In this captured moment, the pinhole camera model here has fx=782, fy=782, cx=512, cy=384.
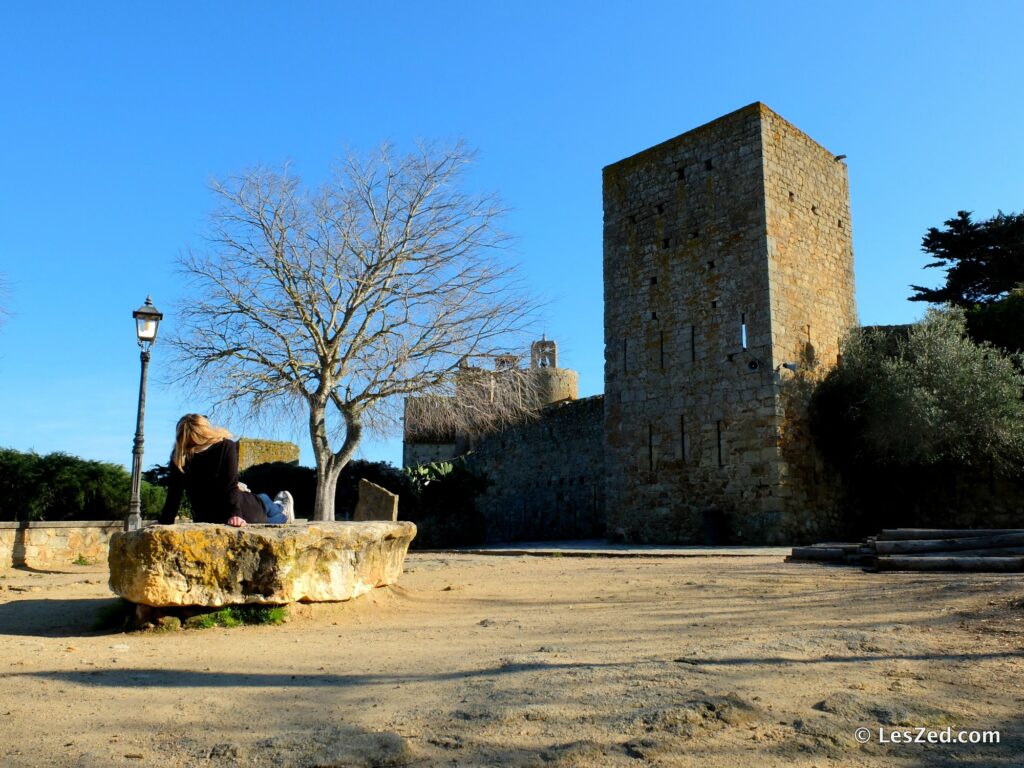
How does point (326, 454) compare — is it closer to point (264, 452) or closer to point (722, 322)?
point (722, 322)

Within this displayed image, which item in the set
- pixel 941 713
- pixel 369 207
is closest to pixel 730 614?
pixel 941 713

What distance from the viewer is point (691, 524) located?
17297 mm

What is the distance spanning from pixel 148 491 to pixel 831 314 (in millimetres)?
15125

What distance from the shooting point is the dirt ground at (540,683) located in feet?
9.95

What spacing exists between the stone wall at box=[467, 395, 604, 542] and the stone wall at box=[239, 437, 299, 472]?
→ 6.68 m

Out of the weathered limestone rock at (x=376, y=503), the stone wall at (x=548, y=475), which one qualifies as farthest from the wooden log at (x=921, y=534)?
the stone wall at (x=548, y=475)

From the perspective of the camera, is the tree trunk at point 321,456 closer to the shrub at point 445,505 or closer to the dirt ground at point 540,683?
the shrub at point 445,505

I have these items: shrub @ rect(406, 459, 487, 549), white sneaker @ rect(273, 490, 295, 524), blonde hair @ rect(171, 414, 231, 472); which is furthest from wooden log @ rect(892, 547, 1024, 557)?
shrub @ rect(406, 459, 487, 549)

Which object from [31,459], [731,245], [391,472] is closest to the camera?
[31,459]

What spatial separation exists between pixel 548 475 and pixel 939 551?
1712 cm

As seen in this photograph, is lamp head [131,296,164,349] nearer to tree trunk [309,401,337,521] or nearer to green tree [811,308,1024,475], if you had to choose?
tree trunk [309,401,337,521]

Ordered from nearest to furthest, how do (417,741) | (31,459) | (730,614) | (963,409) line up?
(417,741)
(730,614)
(31,459)
(963,409)

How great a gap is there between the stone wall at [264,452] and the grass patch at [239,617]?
63.6 feet

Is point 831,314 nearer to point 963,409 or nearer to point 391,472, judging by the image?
point 963,409
